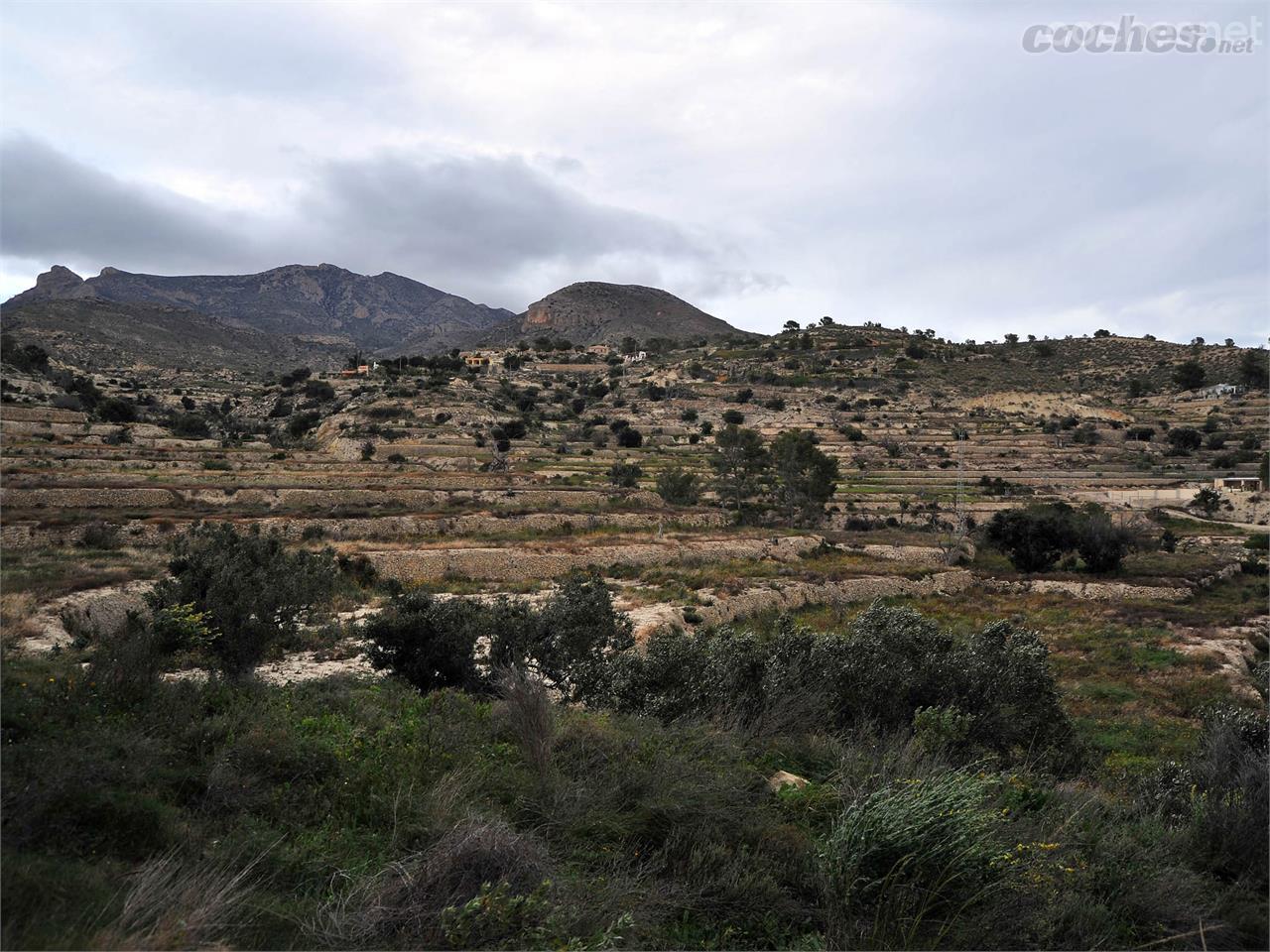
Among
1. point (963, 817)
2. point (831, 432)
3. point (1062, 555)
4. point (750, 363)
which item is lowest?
point (1062, 555)

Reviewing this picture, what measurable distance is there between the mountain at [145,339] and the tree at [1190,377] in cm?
13030

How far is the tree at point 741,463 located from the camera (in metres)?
48.8

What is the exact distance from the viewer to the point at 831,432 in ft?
247

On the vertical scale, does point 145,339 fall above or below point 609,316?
below

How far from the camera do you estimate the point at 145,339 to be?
10638cm

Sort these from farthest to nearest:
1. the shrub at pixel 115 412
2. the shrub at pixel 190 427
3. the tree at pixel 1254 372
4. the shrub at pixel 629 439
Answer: the tree at pixel 1254 372, the shrub at pixel 629 439, the shrub at pixel 190 427, the shrub at pixel 115 412

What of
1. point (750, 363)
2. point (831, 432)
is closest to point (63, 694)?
point (831, 432)

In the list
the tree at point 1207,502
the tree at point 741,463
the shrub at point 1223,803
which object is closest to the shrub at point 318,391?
the tree at point 741,463

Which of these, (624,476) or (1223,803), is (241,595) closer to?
(1223,803)

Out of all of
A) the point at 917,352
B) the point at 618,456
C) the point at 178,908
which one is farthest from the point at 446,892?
the point at 917,352

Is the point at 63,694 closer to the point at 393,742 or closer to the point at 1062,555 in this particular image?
the point at 393,742

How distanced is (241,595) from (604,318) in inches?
6781

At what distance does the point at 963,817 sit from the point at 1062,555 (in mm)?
39709

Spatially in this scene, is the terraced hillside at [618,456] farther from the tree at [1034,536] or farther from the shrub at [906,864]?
the shrub at [906,864]
